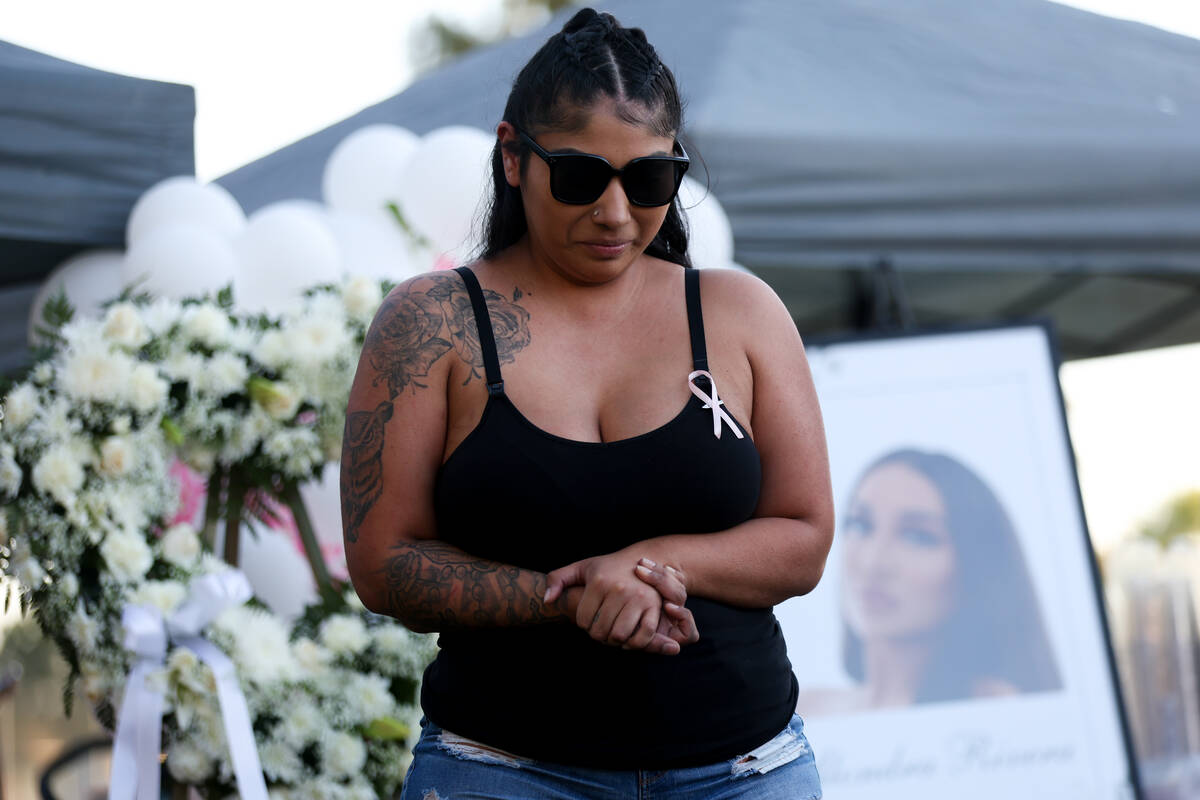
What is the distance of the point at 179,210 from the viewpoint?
3.12 meters

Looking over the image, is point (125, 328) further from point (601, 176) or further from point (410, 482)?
point (601, 176)

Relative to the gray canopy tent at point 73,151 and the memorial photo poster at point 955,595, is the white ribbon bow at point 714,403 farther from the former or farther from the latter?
the gray canopy tent at point 73,151

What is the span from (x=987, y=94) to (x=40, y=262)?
3077 mm

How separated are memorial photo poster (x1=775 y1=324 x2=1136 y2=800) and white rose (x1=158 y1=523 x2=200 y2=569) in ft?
5.74

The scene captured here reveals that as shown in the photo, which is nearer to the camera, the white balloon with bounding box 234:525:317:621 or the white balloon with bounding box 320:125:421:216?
the white balloon with bounding box 234:525:317:621

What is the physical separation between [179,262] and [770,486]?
199cm

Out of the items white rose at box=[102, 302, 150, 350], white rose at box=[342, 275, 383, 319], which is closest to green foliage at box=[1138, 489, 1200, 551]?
white rose at box=[342, 275, 383, 319]

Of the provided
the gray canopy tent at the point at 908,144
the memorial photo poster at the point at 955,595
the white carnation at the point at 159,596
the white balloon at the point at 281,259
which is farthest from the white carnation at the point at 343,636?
the gray canopy tent at the point at 908,144

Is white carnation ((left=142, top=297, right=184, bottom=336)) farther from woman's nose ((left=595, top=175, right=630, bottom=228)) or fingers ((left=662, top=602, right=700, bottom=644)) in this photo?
fingers ((left=662, top=602, right=700, bottom=644))

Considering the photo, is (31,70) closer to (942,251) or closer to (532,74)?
(532,74)

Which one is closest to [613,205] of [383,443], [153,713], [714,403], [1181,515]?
[714,403]

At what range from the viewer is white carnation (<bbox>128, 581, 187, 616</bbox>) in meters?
2.10

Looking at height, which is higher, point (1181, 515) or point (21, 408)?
point (1181, 515)

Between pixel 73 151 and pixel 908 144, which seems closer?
pixel 73 151
